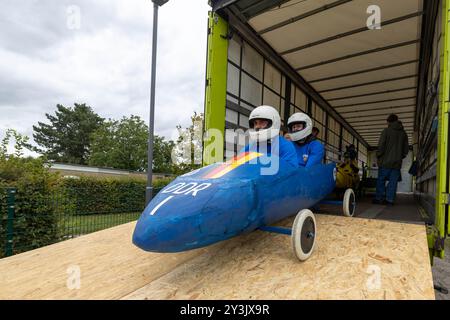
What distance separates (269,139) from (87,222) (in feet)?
17.1

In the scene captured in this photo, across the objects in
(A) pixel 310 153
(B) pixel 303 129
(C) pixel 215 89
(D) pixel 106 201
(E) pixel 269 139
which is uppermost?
(C) pixel 215 89

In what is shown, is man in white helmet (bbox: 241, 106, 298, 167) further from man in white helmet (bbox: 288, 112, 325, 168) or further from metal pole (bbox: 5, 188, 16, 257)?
metal pole (bbox: 5, 188, 16, 257)

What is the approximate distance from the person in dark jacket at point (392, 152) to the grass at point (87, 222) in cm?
658

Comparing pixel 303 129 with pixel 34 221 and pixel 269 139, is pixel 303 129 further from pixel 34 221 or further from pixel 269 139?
pixel 34 221

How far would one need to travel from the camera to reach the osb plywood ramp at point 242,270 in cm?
187

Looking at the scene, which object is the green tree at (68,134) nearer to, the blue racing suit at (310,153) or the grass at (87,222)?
the grass at (87,222)

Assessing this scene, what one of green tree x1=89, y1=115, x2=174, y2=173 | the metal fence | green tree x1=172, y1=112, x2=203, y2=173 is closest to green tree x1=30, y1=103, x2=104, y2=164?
green tree x1=89, y1=115, x2=174, y2=173

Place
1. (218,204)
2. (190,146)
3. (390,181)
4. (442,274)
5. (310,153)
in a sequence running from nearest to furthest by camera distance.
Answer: (218,204)
(310,153)
(442,274)
(390,181)
(190,146)

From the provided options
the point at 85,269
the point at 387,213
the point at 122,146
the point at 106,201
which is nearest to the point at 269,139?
the point at 85,269

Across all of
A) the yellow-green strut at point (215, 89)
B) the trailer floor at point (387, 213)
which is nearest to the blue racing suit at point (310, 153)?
the trailer floor at point (387, 213)

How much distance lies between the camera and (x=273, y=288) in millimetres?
1906

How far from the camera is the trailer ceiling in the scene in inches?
Result: 186

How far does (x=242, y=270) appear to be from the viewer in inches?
87.4

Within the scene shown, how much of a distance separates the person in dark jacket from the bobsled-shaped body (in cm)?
384
